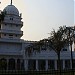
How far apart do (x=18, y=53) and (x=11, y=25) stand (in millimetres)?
7721

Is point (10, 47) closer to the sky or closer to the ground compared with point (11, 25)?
closer to the ground

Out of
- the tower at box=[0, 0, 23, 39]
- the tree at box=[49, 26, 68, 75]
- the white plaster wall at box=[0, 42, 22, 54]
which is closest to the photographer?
the tree at box=[49, 26, 68, 75]

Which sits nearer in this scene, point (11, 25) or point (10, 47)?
point (10, 47)

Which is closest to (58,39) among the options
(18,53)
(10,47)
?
(18,53)

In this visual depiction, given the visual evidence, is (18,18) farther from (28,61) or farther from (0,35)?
(28,61)

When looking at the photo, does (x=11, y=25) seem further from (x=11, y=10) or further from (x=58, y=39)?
(x=58, y=39)

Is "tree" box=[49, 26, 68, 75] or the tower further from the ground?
the tower

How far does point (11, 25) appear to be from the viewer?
169 feet

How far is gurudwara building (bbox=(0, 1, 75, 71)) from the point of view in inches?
1836

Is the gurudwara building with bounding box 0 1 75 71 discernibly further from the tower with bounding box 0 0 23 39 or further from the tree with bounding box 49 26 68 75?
the tree with bounding box 49 26 68 75

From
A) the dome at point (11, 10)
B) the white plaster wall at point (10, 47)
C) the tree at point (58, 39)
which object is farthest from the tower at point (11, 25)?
the tree at point (58, 39)

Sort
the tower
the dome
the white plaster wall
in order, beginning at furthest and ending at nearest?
the dome
the tower
the white plaster wall

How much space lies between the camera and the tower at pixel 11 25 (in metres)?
50.2

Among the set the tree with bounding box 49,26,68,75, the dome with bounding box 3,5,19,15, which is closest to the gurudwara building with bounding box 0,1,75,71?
the dome with bounding box 3,5,19,15
